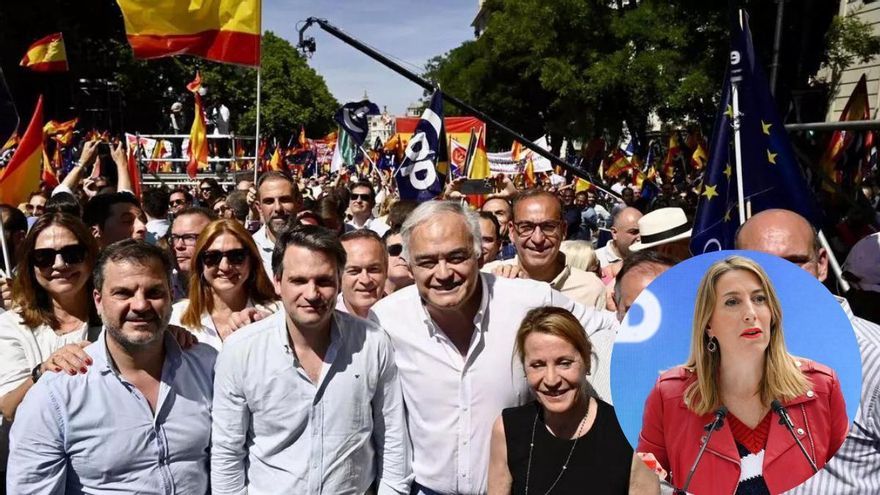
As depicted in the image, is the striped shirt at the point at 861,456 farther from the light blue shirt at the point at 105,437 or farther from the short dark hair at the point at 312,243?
the light blue shirt at the point at 105,437

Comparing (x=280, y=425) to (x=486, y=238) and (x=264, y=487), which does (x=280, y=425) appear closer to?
(x=264, y=487)

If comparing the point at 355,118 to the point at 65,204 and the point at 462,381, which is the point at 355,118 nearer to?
the point at 65,204

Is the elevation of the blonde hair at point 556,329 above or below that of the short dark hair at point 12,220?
below

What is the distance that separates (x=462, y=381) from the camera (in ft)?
9.75

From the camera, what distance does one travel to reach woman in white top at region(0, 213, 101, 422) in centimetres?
313

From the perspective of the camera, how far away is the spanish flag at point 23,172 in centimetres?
592

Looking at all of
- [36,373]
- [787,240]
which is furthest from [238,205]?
[787,240]

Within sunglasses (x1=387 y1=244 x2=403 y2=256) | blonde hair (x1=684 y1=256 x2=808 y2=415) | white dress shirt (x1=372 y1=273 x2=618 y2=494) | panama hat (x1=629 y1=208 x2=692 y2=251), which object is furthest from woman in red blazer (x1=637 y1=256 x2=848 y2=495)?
sunglasses (x1=387 y1=244 x2=403 y2=256)

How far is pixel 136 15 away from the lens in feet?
24.2

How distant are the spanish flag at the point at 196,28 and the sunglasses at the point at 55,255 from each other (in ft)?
15.0

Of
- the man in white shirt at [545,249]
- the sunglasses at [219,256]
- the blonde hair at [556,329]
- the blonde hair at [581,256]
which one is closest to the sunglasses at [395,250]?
the man in white shirt at [545,249]

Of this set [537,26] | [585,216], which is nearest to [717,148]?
[585,216]

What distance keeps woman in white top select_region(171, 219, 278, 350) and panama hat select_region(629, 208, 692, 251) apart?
2197mm

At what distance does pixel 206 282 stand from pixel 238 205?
444cm
